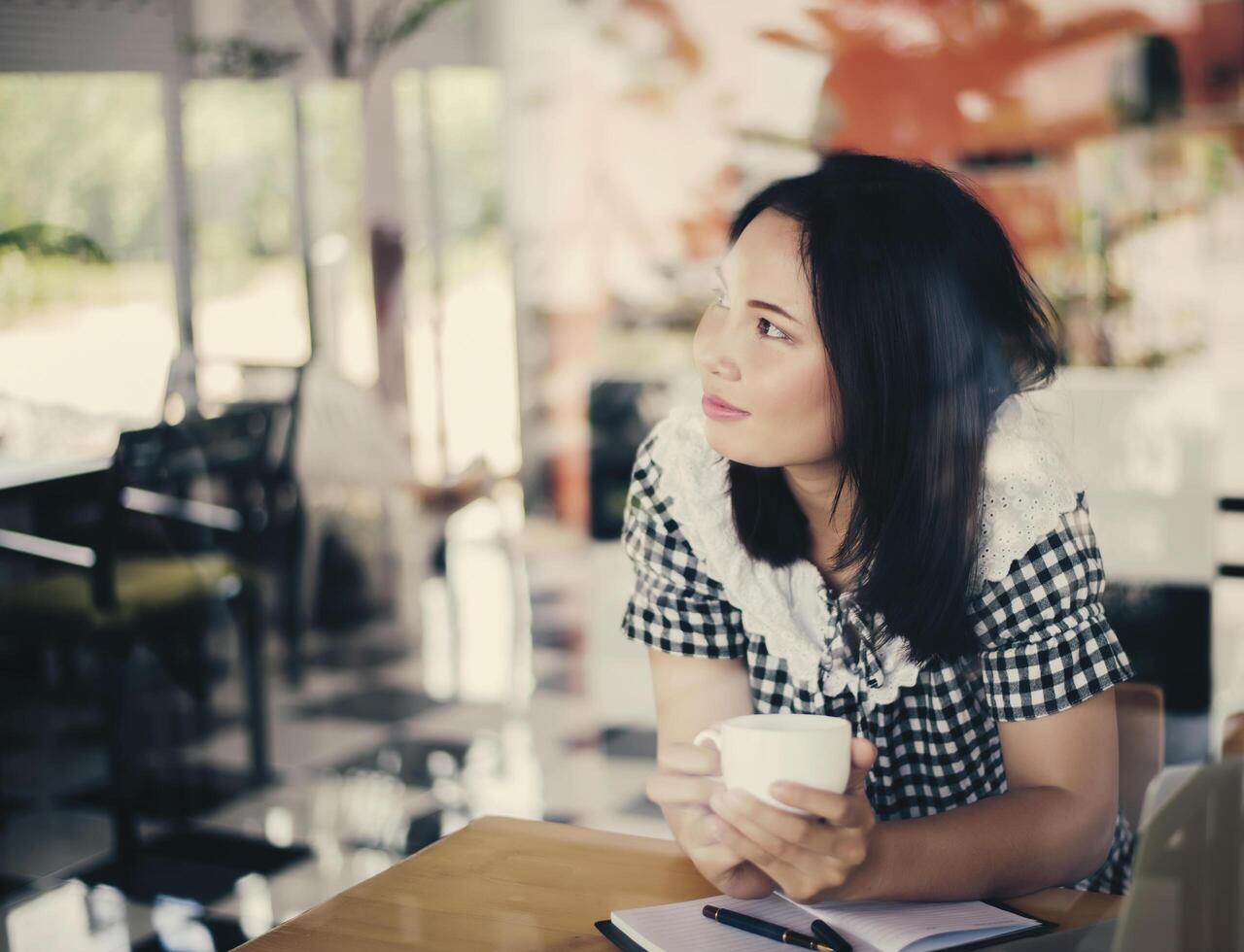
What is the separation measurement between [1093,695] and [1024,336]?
0.29 m

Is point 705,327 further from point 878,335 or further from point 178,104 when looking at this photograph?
point 178,104

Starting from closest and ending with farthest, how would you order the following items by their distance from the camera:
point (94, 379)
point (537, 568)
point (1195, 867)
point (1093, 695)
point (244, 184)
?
point (1195, 867) → point (1093, 695) → point (94, 379) → point (244, 184) → point (537, 568)

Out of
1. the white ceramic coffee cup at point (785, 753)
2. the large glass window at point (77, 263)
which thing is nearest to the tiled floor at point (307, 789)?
the large glass window at point (77, 263)

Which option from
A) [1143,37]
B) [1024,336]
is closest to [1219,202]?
[1143,37]

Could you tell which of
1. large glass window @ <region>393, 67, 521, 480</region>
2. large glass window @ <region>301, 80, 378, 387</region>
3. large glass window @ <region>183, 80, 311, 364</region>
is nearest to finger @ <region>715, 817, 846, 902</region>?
large glass window @ <region>183, 80, 311, 364</region>

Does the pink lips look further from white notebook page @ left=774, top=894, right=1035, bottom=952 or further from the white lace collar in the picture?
white notebook page @ left=774, top=894, right=1035, bottom=952

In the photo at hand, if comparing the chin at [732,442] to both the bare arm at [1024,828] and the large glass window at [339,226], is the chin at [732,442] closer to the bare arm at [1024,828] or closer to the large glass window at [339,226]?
the bare arm at [1024,828]

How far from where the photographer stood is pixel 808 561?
1.08 metres

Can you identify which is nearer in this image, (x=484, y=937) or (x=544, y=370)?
(x=484, y=937)

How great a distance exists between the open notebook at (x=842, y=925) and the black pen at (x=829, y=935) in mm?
16

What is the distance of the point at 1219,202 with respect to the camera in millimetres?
3182

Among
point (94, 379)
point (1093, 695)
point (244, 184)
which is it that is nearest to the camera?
point (1093, 695)

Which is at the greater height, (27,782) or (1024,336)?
(1024,336)

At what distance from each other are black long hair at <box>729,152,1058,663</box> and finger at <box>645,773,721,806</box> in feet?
0.77
